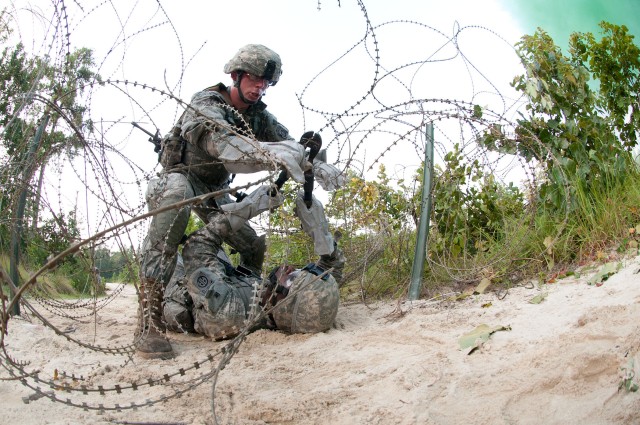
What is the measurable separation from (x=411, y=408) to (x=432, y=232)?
8.83 feet

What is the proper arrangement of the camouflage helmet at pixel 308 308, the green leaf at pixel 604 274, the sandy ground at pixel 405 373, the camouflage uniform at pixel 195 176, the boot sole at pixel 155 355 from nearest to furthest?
the sandy ground at pixel 405 373 → the green leaf at pixel 604 274 → the boot sole at pixel 155 355 → the camouflage uniform at pixel 195 176 → the camouflage helmet at pixel 308 308

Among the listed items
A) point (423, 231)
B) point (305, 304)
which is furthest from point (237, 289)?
point (423, 231)

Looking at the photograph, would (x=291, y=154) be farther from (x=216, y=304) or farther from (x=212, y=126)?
(x=216, y=304)

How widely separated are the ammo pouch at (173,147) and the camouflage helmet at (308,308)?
1.21m

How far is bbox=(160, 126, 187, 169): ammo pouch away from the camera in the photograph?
13.4ft

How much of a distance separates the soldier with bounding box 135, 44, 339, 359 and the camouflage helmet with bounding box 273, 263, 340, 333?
0.33m

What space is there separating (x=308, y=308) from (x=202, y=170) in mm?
1298

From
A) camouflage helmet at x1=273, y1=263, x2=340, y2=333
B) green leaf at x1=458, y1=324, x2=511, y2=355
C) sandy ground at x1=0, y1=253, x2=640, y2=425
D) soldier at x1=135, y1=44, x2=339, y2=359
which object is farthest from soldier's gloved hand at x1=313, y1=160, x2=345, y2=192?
green leaf at x1=458, y1=324, x2=511, y2=355

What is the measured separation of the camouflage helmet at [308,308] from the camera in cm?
360

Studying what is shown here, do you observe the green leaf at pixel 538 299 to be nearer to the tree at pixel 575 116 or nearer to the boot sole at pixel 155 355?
the tree at pixel 575 116

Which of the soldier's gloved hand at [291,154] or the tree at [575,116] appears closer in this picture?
the soldier's gloved hand at [291,154]

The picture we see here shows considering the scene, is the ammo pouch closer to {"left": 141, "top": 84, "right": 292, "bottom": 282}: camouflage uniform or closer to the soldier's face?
{"left": 141, "top": 84, "right": 292, "bottom": 282}: camouflage uniform

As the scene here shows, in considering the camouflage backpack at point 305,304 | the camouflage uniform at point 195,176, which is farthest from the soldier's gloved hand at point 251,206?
the camouflage backpack at point 305,304

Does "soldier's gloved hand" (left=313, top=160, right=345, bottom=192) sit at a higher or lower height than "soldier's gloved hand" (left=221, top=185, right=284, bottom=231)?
higher
